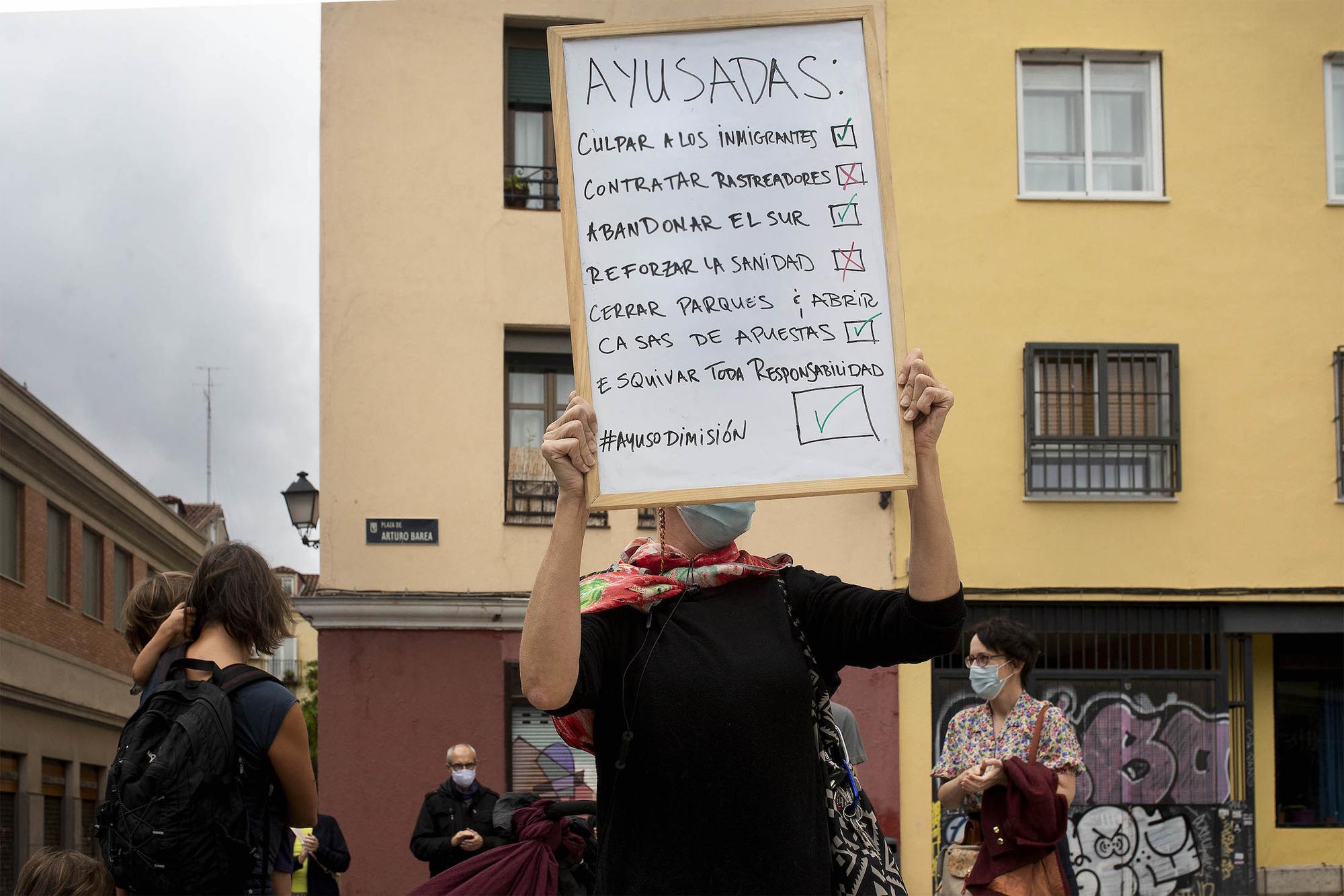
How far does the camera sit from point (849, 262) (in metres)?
3.84

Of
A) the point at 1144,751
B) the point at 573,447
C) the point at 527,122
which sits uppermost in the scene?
the point at 527,122

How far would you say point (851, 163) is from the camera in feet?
12.9

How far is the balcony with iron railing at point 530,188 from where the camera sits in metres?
18.1

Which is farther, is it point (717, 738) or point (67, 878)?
point (67, 878)

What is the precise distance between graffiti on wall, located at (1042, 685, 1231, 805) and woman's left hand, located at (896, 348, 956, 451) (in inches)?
549

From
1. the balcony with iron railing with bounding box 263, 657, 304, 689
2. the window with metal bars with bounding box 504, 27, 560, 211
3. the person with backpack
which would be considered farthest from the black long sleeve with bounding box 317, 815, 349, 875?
the balcony with iron railing with bounding box 263, 657, 304, 689

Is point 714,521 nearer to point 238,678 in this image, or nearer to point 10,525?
point 238,678

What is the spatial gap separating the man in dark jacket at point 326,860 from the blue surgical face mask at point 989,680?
5200 mm

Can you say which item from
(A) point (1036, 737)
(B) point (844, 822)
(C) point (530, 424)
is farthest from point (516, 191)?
(B) point (844, 822)

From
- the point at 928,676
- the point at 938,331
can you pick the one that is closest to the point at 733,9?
the point at 938,331

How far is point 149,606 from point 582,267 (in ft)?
8.15

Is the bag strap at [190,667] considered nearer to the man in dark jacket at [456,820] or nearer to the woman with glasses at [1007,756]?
the woman with glasses at [1007,756]

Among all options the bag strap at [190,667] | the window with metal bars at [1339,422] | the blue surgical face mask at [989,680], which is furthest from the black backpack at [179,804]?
the window with metal bars at [1339,422]

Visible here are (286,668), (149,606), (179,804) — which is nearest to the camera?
(179,804)
